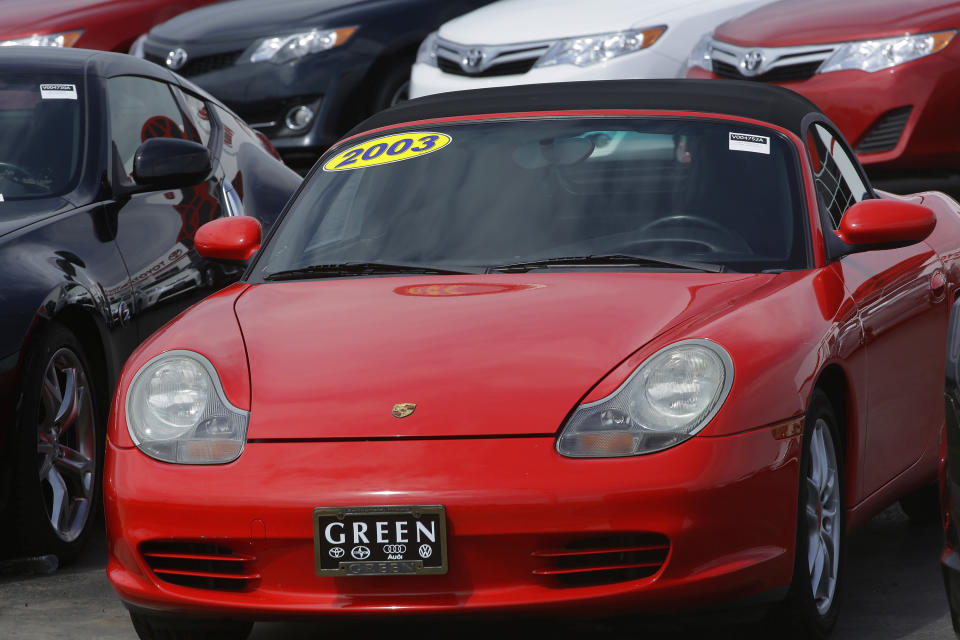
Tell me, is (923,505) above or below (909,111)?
above

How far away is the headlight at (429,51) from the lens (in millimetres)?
11305

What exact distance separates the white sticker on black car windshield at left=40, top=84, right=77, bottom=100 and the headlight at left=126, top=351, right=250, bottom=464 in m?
2.44

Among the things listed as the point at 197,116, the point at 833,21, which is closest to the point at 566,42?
the point at 833,21

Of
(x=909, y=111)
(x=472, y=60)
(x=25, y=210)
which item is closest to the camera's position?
(x=25, y=210)

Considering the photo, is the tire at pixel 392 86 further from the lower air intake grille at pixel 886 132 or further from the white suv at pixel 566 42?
the lower air intake grille at pixel 886 132

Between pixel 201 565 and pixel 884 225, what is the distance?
214 centimetres

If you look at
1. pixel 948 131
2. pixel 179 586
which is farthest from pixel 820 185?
pixel 948 131

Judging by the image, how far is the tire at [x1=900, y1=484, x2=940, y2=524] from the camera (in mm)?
6195

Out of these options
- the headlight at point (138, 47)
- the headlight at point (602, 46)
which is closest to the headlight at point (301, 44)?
the headlight at point (138, 47)

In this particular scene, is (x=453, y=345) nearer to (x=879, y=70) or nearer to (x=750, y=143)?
(x=750, y=143)

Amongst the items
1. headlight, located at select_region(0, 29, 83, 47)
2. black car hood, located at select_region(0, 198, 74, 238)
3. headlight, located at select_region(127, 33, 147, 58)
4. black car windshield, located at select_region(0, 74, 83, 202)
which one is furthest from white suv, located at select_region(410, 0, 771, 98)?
black car hood, located at select_region(0, 198, 74, 238)

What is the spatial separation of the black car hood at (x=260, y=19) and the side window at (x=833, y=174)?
586 cm

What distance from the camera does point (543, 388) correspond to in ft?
14.0

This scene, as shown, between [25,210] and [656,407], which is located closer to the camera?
[656,407]
